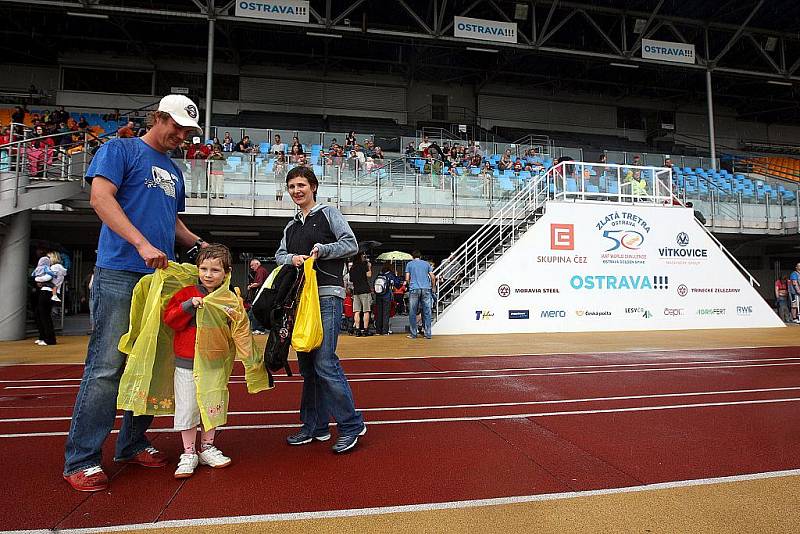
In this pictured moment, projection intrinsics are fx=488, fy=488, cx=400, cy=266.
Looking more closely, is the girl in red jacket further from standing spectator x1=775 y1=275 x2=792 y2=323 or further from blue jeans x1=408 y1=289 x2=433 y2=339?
standing spectator x1=775 y1=275 x2=792 y2=323

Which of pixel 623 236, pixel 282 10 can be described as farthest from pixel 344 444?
pixel 282 10

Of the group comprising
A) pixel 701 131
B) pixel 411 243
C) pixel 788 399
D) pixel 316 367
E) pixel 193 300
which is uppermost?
pixel 701 131

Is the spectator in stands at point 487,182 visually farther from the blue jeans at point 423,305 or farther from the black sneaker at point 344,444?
the black sneaker at point 344,444

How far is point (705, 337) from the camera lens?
1122cm

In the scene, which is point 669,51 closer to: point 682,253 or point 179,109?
point 682,253

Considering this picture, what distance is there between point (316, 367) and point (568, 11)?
23586 mm

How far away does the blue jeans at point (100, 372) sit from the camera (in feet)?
8.52

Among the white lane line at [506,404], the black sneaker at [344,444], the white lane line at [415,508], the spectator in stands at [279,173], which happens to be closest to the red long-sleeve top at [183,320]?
the white lane line at [415,508]

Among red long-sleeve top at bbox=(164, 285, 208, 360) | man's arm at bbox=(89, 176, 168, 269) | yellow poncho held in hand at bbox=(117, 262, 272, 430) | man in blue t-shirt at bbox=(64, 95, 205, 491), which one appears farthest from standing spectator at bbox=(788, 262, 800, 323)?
man's arm at bbox=(89, 176, 168, 269)

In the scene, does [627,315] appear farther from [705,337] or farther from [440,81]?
[440,81]

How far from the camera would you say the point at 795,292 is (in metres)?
15.7

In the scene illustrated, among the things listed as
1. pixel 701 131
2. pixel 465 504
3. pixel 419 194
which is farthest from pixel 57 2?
pixel 701 131

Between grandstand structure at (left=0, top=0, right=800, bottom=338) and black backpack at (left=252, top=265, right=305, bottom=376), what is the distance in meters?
10.0

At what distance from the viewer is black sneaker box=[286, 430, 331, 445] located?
3420 mm
